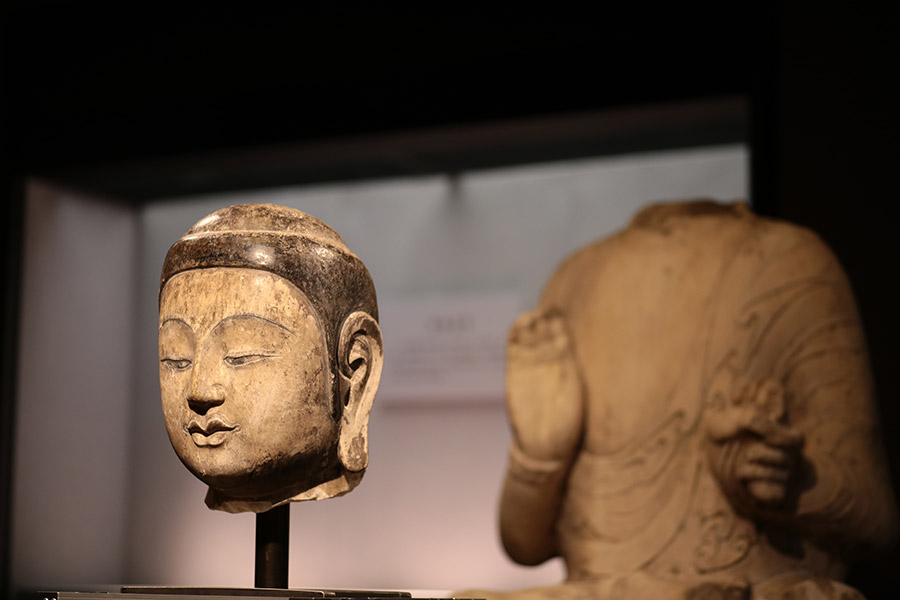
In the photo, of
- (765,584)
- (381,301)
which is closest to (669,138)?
(381,301)

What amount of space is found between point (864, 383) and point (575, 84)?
1.95 metres

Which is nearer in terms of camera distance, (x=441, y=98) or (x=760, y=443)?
(x=760, y=443)

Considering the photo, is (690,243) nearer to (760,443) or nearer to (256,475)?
(760,443)

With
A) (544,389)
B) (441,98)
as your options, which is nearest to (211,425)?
(544,389)

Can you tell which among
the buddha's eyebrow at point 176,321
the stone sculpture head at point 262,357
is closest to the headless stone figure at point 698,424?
the stone sculpture head at point 262,357

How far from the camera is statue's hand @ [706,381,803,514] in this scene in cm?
284

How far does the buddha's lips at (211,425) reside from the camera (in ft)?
6.89

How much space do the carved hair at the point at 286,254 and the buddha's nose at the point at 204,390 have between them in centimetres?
20

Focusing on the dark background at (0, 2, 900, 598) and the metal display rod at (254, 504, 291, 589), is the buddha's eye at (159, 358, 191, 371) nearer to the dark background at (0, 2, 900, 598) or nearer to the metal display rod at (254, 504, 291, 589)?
the metal display rod at (254, 504, 291, 589)

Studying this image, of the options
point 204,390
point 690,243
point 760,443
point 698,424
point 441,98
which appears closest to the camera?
point 204,390

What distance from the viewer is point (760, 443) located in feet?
9.40

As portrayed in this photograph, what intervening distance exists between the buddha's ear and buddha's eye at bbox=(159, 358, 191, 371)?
28 centimetres

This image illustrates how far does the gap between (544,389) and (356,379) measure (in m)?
1.04

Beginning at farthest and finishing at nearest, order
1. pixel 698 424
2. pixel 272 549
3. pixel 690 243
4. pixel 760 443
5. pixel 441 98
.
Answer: pixel 441 98
pixel 690 243
pixel 698 424
pixel 760 443
pixel 272 549
